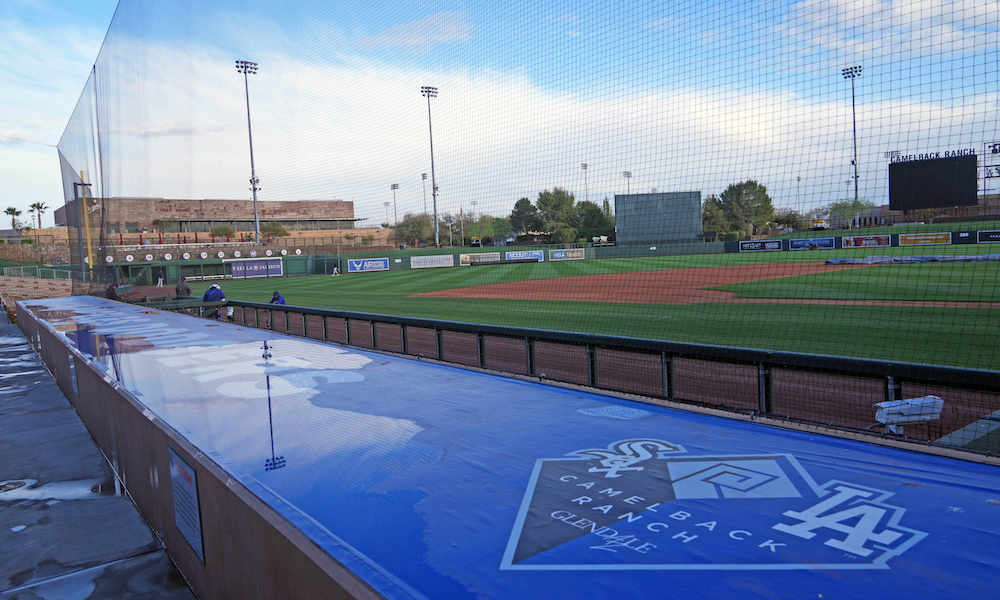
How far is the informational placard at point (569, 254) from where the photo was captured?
127ft

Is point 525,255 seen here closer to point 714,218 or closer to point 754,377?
point 714,218

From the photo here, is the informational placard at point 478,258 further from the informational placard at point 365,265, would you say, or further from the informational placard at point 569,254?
the informational placard at point 365,265

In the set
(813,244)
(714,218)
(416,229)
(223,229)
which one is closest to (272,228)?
(223,229)

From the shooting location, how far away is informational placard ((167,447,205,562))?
2.46 m

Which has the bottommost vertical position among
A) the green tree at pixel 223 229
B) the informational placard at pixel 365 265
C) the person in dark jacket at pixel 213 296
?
the person in dark jacket at pixel 213 296

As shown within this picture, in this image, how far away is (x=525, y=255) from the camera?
134 feet

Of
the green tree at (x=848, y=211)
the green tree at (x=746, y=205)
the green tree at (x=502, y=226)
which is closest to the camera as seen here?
the green tree at (x=746, y=205)

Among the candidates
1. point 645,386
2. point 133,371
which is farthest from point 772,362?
point 133,371

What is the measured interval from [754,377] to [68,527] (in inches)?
277

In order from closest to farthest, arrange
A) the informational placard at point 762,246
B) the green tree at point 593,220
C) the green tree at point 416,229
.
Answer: the green tree at point 593,220 < the informational placard at point 762,246 < the green tree at point 416,229

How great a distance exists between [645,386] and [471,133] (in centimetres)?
380

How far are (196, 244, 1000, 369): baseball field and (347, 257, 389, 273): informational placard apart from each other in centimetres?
929

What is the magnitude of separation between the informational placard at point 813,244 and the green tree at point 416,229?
2680 centimetres

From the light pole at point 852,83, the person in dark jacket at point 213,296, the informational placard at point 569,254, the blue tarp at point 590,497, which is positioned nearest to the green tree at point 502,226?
the informational placard at point 569,254
